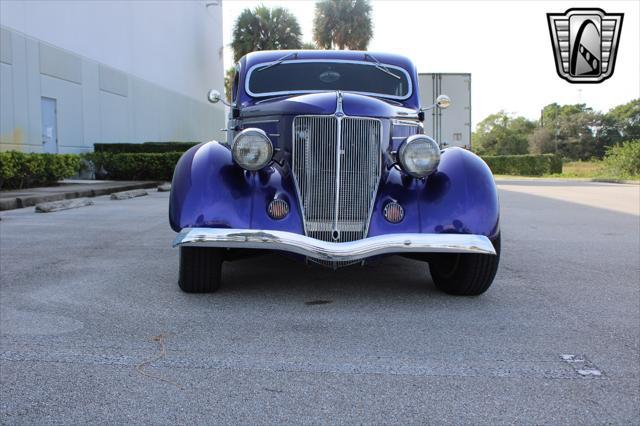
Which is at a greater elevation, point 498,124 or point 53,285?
point 498,124

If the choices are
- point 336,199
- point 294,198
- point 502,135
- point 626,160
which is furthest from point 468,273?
point 502,135

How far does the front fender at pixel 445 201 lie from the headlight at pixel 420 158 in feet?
0.40

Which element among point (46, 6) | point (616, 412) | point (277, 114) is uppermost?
point (46, 6)

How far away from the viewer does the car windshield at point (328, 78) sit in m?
5.81

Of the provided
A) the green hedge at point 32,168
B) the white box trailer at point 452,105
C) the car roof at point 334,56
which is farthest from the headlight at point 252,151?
the white box trailer at point 452,105

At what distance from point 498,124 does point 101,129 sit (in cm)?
8811

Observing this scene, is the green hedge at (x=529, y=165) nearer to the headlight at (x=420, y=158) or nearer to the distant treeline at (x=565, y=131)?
the distant treeline at (x=565, y=131)

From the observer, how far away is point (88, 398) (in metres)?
2.57

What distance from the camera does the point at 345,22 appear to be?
36844mm

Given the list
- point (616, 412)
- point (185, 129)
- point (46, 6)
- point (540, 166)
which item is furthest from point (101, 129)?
point (540, 166)

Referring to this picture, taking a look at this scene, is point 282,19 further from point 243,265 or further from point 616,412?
point 616,412

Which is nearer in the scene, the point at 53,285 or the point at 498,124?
the point at 53,285

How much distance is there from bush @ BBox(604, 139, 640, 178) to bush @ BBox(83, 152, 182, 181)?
804 inches

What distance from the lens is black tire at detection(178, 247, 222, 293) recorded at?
426 centimetres
